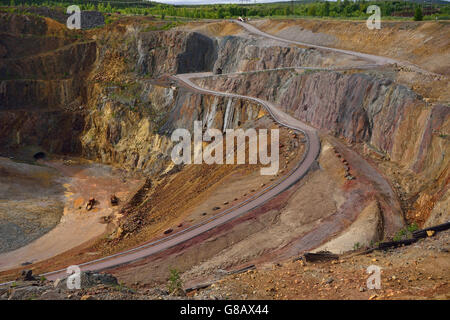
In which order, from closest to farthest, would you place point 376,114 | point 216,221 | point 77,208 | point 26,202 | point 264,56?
1. point 216,221
2. point 376,114
3. point 26,202
4. point 77,208
5. point 264,56

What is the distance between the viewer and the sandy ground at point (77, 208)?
31.1 m

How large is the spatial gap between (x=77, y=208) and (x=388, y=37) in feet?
135

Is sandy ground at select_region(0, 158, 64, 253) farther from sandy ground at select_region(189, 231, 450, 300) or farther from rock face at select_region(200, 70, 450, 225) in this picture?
rock face at select_region(200, 70, 450, 225)

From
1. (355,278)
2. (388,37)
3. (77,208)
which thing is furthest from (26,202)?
(388,37)

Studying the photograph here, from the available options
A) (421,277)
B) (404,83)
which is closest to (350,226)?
(421,277)

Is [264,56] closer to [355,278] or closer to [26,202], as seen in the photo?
[26,202]

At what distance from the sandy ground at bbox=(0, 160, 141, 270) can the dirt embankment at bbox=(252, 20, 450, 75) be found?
32546mm

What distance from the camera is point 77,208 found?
3972 centimetres

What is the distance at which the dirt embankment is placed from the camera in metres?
40.8

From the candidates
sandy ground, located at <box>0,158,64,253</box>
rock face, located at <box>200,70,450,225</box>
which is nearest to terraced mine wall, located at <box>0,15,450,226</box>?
rock face, located at <box>200,70,450,225</box>

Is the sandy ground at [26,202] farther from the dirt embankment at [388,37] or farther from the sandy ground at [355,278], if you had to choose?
the dirt embankment at [388,37]

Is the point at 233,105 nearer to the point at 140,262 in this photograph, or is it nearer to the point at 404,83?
the point at 404,83

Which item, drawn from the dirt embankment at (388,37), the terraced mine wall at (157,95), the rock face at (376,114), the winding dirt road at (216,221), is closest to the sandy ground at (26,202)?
the terraced mine wall at (157,95)

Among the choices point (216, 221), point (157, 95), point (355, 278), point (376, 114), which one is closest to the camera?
point (355, 278)
